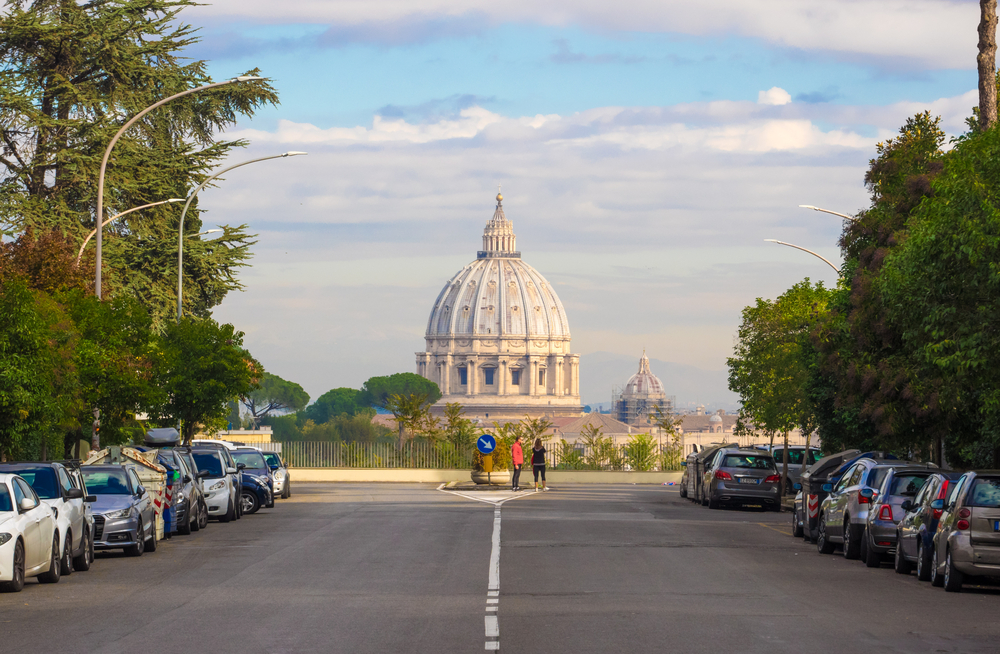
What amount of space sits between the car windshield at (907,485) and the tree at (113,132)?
26.9 m

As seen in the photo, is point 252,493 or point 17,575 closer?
point 17,575

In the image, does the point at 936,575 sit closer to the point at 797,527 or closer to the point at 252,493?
the point at 797,527

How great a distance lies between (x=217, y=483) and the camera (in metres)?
28.0

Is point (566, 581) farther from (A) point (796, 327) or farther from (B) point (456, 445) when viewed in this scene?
(B) point (456, 445)

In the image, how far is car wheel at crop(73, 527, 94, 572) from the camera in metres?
17.5

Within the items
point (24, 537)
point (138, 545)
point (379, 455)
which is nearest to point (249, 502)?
point (138, 545)

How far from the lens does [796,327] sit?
1777 inches

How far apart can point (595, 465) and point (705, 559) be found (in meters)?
47.5

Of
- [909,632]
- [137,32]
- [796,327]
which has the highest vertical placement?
[137,32]

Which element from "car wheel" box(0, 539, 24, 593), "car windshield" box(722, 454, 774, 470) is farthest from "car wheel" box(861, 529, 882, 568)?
"car windshield" box(722, 454, 774, 470)

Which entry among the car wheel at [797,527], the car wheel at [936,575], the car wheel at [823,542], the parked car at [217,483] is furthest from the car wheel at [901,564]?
the parked car at [217,483]

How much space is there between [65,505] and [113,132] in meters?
26.0

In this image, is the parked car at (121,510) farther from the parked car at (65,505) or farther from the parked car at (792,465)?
the parked car at (792,465)

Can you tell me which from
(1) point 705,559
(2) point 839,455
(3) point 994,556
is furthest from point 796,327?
(3) point 994,556
